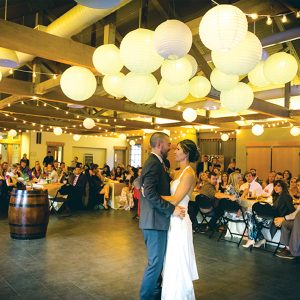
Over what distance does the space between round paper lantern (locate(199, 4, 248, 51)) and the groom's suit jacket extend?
42.1 inches

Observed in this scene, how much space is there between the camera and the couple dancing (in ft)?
8.73

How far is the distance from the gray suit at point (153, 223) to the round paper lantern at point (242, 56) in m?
0.98

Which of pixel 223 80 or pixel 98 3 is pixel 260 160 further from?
pixel 98 3

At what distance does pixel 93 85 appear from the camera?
11.7 ft

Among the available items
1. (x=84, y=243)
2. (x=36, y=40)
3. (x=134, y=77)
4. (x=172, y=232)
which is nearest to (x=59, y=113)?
(x=84, y=243)

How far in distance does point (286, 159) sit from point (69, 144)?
10689 mm

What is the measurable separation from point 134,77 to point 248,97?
1462 millimetres

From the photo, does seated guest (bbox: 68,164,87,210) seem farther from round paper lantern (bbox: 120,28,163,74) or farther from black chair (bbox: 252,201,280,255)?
round paper lantern (bbox: 120,28,163,74)

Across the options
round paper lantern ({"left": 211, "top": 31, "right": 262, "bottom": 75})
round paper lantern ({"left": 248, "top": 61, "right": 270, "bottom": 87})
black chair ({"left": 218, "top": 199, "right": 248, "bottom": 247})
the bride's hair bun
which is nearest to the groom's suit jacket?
the bride's hair bun

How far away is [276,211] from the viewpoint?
4.95 meters

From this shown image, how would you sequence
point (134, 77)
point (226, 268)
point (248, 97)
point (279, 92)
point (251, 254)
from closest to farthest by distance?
1. point (134, 77)
2. point (248, 97)
3. point (226, 268)
4. point (251, 254)
5. point (279, 92)

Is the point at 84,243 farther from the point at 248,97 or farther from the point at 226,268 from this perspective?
the point at 248,97

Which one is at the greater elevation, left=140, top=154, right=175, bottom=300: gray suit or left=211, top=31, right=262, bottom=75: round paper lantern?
left=211, top=31, right=262, bottom=75: round paper lantern

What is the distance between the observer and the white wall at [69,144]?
1566cm
